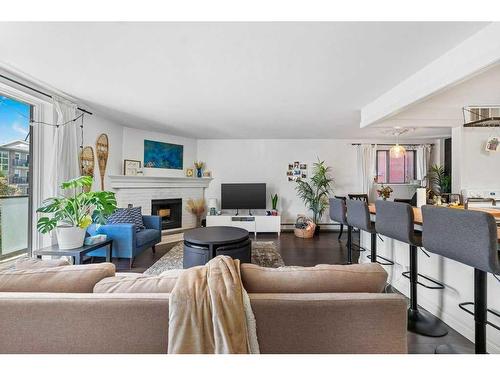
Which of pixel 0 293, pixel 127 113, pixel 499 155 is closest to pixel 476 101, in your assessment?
pixel 499 155

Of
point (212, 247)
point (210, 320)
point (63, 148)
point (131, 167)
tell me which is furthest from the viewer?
point (131, 167)

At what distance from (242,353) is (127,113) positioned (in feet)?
12.9

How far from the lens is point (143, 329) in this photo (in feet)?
3.16

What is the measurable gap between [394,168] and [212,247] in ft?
17.8

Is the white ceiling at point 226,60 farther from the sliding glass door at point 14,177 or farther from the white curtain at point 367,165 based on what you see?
the white curtain at point 367,165

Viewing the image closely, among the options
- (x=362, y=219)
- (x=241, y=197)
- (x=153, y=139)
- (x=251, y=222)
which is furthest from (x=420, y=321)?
(x=153, y=139)

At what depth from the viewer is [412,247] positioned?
1.95 metres

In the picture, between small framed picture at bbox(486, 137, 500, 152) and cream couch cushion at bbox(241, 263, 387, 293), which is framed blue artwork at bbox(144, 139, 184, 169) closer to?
cream couch cushion at bbox(241, 263, 387, 293)

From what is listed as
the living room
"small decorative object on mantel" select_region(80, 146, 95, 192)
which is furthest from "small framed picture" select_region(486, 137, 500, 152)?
"small decorative object on mantel" select_region(80, 146, 95, 192)

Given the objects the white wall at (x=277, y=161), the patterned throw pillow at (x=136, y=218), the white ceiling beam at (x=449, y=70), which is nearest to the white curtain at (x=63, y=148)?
the patterned throw pillow at (x=136, y=218)

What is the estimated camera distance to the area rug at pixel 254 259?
3.19m

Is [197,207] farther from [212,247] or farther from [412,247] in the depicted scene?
[412,247]

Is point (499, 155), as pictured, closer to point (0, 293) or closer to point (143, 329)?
point (143, 329)

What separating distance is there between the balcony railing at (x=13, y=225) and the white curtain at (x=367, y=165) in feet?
20.8
